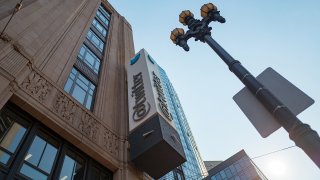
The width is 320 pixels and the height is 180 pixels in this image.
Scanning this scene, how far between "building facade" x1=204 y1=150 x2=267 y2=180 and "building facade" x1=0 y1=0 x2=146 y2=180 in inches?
1920

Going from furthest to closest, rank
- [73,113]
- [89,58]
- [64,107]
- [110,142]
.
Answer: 1. [89,58]
2. [110,142]
3. [73,113]
4. [64,107]

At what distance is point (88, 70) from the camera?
17.4 m

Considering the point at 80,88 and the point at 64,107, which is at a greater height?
the point at 80,88

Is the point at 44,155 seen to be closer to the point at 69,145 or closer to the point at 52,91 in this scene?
the point at 69,145

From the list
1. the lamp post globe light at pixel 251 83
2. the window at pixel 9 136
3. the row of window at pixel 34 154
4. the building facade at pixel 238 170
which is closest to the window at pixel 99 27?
the row of window at pixel 34 154

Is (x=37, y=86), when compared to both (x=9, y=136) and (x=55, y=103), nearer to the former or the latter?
(x=55, y=103)

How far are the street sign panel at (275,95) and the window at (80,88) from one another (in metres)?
10.1

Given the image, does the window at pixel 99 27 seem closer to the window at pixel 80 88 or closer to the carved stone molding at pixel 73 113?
the window at pixel 80 88

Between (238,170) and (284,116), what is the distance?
60.9 m

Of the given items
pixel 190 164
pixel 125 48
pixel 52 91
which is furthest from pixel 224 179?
pixel 52 91

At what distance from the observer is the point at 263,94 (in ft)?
18.9

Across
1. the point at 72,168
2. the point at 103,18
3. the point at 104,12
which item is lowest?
the point at 72,168

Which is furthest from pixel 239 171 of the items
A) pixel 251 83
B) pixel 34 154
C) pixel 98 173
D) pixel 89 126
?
pixel 251 83

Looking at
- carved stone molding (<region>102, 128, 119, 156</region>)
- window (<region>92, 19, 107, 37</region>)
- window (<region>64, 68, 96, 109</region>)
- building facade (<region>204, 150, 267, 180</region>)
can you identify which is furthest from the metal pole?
building facade (<region>204, 150, 267, 180</region>)
